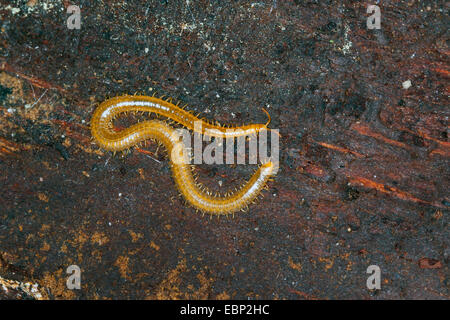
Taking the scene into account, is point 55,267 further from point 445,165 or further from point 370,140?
point 445,165

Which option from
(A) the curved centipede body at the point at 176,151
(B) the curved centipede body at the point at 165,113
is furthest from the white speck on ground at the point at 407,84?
(A) the curved centipede body at the point at 176,151

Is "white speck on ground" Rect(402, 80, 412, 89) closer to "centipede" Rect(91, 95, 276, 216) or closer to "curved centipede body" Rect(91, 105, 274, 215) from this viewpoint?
"centipede" Rect(91, 95, 276, 216)

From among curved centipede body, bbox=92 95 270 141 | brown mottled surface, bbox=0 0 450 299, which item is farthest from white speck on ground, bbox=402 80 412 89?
curved centipede body, bbox=92 95 270 141

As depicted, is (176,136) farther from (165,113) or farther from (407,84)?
(407,84)

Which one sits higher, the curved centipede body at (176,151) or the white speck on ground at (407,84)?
the white speck on ground at (407,84)

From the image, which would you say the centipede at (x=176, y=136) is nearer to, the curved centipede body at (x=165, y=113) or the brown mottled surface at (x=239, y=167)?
the curved centipede body at (x=165, y=113)

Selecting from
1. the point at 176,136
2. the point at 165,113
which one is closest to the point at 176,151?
the point at 176,136
